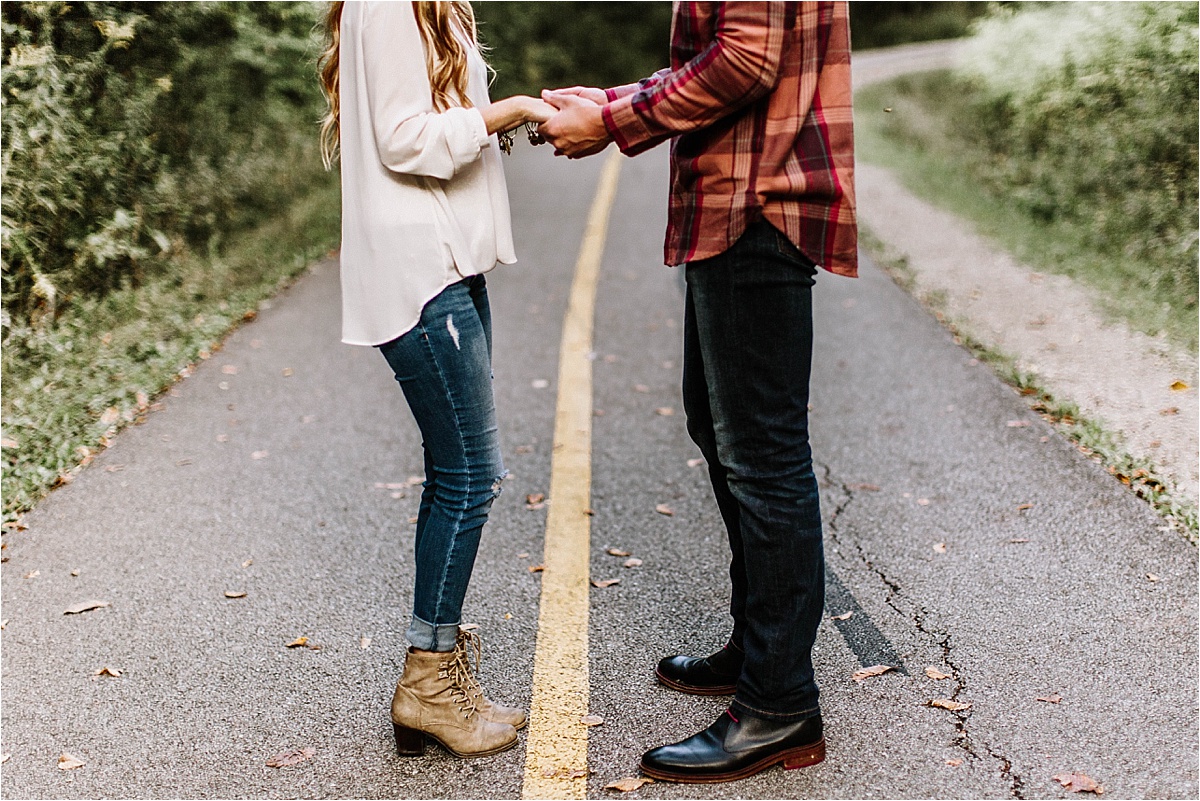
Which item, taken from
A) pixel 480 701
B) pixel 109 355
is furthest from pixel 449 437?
pixel 109 355

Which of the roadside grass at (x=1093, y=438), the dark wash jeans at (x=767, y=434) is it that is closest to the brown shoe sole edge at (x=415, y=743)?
the dark wash jeans at (x=767, y=434)

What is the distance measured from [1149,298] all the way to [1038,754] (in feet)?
16.2

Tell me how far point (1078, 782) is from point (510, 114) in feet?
6.59

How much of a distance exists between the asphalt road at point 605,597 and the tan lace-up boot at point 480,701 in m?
0.12

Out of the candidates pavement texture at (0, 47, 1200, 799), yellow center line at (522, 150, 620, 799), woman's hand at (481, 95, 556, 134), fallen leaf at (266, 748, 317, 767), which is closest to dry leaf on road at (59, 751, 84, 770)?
pavement texture at (0, 47, 1200, 799)

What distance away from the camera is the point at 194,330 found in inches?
258

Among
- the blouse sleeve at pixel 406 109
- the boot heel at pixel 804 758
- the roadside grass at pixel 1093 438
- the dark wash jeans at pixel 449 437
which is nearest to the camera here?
the blouse sleeve at pixel 406 109

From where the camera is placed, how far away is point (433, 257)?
248 cm

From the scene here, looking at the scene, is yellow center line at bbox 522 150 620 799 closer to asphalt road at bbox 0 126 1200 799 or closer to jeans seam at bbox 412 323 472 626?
asphalt road at bbox 0 126 1200 799

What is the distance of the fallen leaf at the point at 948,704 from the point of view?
9.36 ft

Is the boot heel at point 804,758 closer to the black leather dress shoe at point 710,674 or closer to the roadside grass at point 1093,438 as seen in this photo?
the black leather dress shoe at point 710,674

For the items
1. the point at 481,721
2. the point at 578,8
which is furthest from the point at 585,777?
the point at 578,8

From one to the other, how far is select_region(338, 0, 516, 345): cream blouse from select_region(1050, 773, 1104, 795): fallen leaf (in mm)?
1803

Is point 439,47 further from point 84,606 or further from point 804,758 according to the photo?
point 84,606
